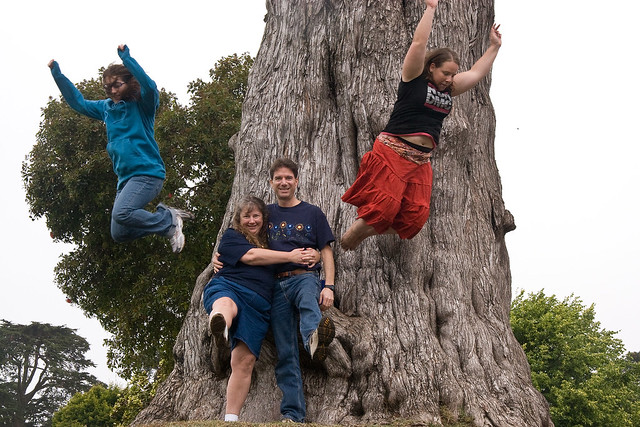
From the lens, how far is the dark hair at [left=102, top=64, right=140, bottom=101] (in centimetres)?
563

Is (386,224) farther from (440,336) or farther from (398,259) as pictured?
(440,336)

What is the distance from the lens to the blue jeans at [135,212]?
18.3 ft

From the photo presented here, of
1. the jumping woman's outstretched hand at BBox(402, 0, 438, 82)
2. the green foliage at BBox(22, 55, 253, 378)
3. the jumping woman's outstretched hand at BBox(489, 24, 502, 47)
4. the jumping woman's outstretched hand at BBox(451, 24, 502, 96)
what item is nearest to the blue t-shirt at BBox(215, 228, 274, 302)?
the jumping woman's outstretched hand at BBox(402, 0, 438, 82)

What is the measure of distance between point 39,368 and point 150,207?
28.8 meters

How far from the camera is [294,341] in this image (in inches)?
201

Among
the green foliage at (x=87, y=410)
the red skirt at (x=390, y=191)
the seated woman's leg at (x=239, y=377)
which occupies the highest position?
the green foliage at (x=87, y=410)

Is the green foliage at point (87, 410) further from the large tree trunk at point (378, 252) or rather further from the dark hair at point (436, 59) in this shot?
the dark hair at point (436, 59)

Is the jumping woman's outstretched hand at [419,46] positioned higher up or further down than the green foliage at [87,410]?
further down

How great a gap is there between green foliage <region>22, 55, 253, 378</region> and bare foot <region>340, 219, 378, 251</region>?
9.37m

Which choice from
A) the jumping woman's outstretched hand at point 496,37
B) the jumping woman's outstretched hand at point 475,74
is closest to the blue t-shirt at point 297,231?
the jumping woman's outstretched hand at point 475,74

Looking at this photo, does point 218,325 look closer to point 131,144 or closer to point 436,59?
point 131,144

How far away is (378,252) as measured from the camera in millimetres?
6238

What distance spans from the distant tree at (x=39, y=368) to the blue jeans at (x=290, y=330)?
3683 centimetres

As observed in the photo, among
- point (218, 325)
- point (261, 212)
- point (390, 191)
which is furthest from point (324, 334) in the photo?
point (390, 191)
